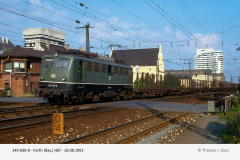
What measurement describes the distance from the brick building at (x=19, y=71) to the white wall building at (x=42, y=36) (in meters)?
111

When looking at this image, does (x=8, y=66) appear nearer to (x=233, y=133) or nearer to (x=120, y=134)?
(x=120, y=134)

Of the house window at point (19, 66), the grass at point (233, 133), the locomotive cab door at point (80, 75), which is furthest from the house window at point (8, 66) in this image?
the grass at point (233, 133)

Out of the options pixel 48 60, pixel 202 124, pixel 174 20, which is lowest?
pixel 202 124

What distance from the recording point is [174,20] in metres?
23.7

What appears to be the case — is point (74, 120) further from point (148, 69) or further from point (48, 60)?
point (148, 69)

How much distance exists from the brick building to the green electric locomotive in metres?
18.9

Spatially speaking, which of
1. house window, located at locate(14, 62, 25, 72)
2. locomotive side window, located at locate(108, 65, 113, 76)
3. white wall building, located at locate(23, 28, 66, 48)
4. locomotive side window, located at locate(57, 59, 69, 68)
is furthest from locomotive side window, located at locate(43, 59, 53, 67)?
white wall building, located at locate(23, 28, 66, 48)

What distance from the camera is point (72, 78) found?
1631cm

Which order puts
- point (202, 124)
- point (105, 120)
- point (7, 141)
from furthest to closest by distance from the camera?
point (105, 120)
point (202, 124)
point (7, 141)

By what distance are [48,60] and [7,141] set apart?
10.1 meters

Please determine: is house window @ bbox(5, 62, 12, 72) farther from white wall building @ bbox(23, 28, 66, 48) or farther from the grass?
white wall building @ bbox(23, 28, 66, 48)

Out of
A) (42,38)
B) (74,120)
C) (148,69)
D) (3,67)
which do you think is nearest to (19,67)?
(3,67)

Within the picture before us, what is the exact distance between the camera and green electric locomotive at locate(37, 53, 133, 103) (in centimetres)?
1616
